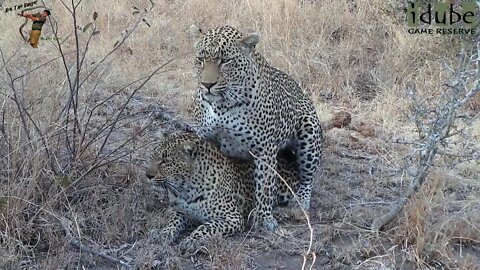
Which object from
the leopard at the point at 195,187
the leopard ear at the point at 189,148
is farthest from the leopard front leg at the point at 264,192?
the leopard ear at the point at 189,148

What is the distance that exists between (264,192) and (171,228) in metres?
0.72

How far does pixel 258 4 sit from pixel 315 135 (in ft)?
13.0

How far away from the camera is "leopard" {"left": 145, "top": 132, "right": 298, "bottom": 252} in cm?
551

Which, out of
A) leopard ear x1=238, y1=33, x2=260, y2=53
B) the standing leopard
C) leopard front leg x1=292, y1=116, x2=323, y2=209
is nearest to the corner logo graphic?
leopard front leg x1=292, y1=116, x2=323, y2=209

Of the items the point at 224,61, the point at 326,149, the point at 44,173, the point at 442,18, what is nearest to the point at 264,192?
the point at 224,61

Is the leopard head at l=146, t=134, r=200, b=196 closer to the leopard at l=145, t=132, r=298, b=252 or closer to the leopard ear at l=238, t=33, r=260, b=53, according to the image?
the leopard at l=145, t=132, r=298, b=252

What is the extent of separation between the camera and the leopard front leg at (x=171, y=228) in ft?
17.8

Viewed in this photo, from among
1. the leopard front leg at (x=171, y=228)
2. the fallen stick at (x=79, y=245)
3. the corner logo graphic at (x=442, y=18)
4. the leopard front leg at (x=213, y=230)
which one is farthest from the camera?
the corner logo graphic at (x=442, y=18)

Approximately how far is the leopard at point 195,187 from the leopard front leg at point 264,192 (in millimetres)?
137

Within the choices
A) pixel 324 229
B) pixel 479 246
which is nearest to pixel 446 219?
pixel 479 246

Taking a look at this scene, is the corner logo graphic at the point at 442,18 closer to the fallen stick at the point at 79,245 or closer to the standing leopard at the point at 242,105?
the standing leopard at the point at 242,105

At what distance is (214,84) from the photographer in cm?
549

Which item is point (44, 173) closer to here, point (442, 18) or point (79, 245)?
point (79, 245)

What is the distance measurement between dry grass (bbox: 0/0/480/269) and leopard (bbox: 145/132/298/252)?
145 millimetres
